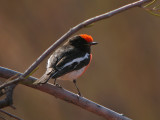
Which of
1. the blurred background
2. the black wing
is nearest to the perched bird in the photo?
the black wing

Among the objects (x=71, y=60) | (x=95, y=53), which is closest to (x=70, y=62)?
(x=71, y=60)

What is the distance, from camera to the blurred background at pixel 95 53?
635cm

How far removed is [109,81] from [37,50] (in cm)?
171

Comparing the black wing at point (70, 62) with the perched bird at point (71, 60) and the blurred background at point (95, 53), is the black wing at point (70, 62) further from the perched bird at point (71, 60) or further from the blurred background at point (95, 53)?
the blurred background at point (95, 53)

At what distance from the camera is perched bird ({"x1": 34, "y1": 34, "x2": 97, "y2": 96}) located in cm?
373

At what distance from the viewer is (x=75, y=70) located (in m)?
4.11

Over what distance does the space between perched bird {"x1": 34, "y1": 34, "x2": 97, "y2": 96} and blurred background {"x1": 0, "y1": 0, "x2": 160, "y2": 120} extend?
1829mm

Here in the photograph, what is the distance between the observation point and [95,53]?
686cm

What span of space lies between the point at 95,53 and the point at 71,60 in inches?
112

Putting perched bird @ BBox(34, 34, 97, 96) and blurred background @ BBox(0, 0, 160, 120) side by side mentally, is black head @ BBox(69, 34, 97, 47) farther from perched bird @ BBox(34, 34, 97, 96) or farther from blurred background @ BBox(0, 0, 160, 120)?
blurred background @ BBox(0, 0, 160, 120)

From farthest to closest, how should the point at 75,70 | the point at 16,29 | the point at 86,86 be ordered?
the point at 86,86 < the point at 16,29 < the point at 75,70

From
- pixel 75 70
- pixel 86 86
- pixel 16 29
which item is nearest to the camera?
pixel 75 70

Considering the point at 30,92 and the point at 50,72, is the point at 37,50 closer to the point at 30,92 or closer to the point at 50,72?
the point at 30,92

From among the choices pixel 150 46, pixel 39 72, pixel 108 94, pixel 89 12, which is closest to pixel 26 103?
pixel 39 72
